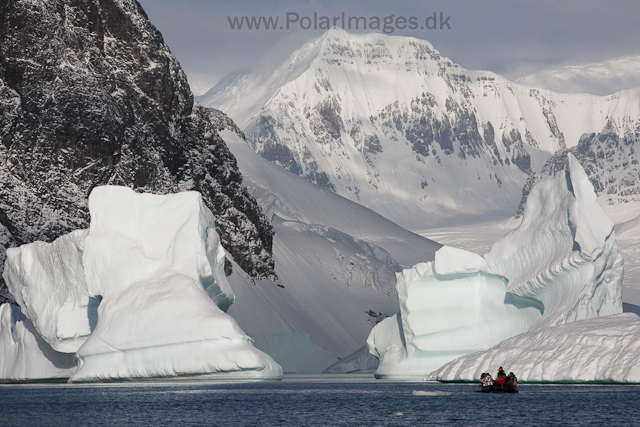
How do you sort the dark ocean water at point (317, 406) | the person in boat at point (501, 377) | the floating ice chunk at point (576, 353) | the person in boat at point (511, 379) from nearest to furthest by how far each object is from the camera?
the dark ocean water at point (317, 406), the floating ice chunk at point (576, 353), the person in boat at point (501, 377), the person in boat at point (511, 379)

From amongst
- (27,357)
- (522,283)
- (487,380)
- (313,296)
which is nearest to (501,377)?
(487,380)

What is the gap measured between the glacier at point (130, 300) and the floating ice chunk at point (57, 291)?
0.21ft

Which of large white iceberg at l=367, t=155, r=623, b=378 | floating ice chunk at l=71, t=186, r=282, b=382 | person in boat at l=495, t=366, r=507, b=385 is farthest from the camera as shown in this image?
large white iceberg at l=367, t=155, r=623, b=378

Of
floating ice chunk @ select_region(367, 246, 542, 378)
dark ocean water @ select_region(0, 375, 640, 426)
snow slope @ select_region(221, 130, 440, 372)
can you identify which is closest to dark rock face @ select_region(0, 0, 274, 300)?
snow slope @ select_region(221, 130, 440, 372)

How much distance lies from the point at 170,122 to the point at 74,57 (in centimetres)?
1934

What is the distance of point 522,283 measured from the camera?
69312mm

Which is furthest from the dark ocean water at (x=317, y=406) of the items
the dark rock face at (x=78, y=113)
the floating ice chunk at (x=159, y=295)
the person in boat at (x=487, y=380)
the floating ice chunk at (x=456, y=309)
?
the dark rock face at (x=78, y=113)

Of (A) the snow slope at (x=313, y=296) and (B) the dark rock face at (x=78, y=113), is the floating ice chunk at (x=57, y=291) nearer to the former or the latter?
(B) the dark rock face at (x=78, y=113)

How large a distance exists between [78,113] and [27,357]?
150ft

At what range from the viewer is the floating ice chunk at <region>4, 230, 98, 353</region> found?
70125 millimetres

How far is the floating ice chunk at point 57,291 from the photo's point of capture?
70.1 metres

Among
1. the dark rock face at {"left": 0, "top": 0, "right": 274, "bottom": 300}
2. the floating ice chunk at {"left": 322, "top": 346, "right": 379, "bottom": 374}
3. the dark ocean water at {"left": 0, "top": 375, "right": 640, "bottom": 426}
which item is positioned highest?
the dark rock face at {"left": 0, "top": 0, "right": 274, "bottom": 300}

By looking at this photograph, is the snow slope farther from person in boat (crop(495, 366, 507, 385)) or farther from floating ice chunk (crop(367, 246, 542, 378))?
person in boat (crop(495, 366, 507, 385))

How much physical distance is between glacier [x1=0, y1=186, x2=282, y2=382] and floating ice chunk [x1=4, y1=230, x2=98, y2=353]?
0.06 m
